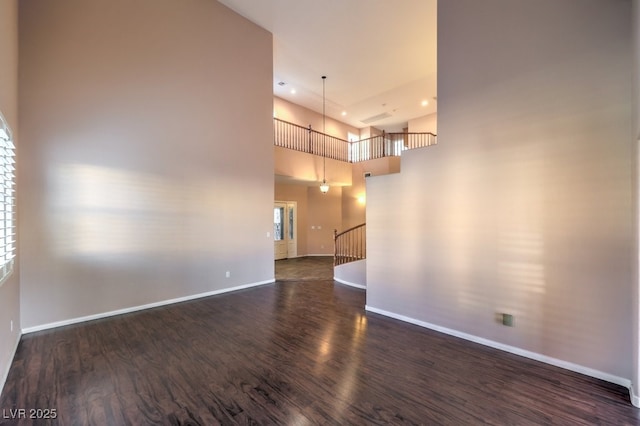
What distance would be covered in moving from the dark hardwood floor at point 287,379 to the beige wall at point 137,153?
0.86 metres

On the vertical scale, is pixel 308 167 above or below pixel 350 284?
above

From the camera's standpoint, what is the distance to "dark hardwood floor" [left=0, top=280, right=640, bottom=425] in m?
2.17

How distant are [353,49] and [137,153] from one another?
5425mm

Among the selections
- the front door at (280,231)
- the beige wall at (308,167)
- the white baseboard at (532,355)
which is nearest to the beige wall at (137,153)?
the beige wall at (308,167)

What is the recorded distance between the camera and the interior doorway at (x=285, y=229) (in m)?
10.4

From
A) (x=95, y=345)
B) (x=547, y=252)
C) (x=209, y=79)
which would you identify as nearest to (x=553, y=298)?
(x=547, y=252)

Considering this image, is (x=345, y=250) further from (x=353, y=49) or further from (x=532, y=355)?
(x=353, y=49)

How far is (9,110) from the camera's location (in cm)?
308

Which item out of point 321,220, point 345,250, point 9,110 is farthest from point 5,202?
point 321,220

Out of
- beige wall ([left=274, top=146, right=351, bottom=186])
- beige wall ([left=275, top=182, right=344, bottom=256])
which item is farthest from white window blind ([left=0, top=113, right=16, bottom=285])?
beige wall ([left=275, top=182, right=344, bottom=256])

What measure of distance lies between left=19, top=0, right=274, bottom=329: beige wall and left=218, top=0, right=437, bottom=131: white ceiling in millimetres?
746

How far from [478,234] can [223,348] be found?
11.1ft

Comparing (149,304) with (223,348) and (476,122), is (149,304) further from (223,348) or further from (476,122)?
(476,122)

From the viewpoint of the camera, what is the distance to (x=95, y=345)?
3350 mm
